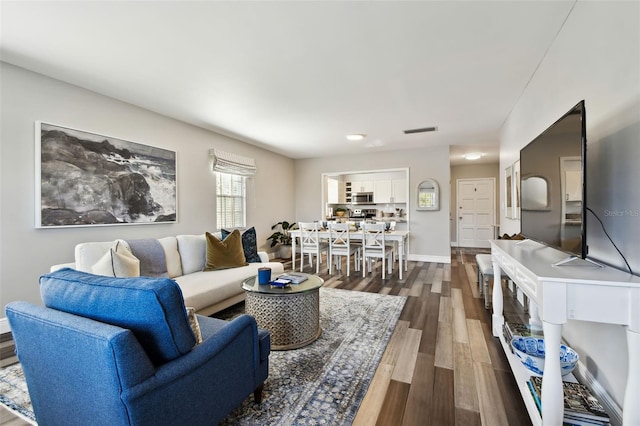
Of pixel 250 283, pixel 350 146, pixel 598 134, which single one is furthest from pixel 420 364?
pixel 350 146

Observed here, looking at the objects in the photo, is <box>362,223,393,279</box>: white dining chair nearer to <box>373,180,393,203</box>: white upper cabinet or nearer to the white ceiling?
the white ceiling

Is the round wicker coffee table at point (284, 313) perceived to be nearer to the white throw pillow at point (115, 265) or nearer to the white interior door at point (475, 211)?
the white throw pillow at point (115, 265)

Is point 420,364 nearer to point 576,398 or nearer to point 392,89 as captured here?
point 576,398

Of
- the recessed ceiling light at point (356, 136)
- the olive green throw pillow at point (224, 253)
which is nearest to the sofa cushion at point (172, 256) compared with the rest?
the olive green throw pillow at point (224, 253)

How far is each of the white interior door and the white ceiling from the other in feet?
16.1

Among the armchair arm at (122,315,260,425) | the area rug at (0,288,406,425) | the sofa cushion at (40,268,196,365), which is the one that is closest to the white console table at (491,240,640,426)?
the area rug at (0,288,406,425)

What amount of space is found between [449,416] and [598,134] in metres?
1.89

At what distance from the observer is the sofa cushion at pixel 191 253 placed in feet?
11.1

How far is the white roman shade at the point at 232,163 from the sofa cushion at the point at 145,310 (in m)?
3.95

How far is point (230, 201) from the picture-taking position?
554 centimetres

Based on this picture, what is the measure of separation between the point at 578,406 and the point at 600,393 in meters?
0.31

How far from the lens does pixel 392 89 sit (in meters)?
3.35

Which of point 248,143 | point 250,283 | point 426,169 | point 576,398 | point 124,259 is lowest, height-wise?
point 576,398

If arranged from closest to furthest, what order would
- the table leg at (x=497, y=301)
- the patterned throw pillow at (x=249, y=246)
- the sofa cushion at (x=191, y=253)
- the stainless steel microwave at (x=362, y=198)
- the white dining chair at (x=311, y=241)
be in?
the table leg at (x=497, y=301), the sofa cushion at (x=191, y=253), the patterned throw pillow at (x=249, y=246), the white dining chair at (x=311, y=241), the stainless steel microwave at (x=362, y=198)
